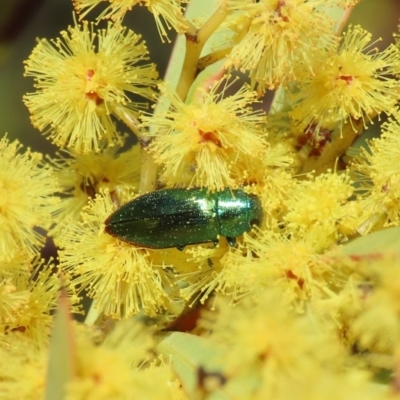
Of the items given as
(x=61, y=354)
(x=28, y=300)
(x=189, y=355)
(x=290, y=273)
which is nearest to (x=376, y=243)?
(x=290, y=273)

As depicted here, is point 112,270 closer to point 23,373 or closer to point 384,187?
point 23,373

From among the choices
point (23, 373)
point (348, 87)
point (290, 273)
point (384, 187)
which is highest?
point (348, 87)

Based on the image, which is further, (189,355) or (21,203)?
(21,203)

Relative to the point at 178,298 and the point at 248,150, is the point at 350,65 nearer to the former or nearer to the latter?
the point at 248,150

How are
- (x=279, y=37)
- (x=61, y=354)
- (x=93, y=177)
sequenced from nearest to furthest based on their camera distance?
1. (x=61, y=354)
2. (x=279, y=37)
3. (x=93, y=177)

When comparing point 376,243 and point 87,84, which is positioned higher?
point 87,84

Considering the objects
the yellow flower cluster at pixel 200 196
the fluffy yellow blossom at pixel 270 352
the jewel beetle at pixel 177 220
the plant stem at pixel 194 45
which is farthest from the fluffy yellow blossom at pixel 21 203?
the fluffy yellow blossom at pixel 270 352

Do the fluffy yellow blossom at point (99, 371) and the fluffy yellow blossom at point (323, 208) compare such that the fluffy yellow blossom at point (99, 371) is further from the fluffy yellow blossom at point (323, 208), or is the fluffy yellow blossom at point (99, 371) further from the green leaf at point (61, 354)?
the fluffy yellow blossom at point (323, 208)
